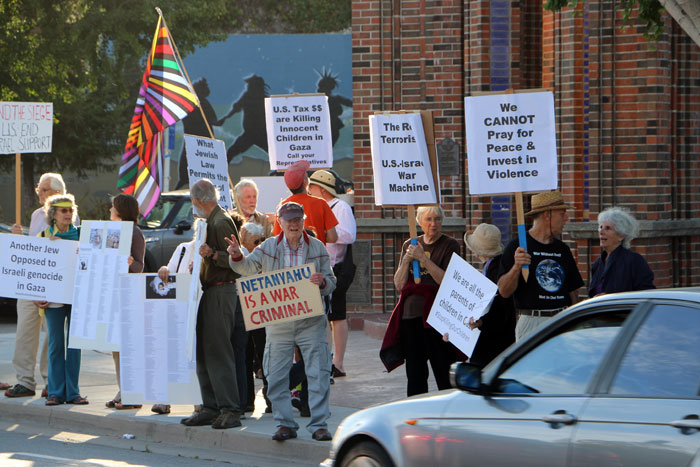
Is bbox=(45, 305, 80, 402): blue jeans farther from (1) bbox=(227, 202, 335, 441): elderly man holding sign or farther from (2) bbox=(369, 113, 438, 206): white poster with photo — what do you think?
(2) bbox=(369, 113, 438, 206): white poster with photo

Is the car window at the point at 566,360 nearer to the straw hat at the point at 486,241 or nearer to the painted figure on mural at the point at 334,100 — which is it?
the straw hat at the point at 486,241

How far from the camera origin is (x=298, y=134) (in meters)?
11.4

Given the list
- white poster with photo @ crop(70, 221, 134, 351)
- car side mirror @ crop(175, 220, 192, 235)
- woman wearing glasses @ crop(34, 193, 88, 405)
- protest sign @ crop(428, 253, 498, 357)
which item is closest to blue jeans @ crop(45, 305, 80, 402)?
woman wearing glasses @ crop(34, 193, 88, 405)

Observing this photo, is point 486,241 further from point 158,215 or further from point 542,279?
point 158,215

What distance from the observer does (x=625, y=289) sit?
7773 millimetres

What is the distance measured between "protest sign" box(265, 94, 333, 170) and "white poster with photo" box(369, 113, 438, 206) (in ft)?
7.64

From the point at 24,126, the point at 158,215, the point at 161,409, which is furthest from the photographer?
the point at 158,215

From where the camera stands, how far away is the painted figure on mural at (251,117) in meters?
34.8

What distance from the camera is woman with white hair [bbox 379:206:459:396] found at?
28.1 feet

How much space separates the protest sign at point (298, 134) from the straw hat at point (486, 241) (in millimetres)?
3253

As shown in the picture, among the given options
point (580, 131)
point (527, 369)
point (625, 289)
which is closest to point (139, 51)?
point (580, 131)

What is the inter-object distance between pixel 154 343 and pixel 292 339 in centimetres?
146

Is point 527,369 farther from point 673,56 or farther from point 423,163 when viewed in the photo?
point 673,56

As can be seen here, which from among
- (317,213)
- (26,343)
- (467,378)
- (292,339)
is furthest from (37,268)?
Answer: (467,378)
